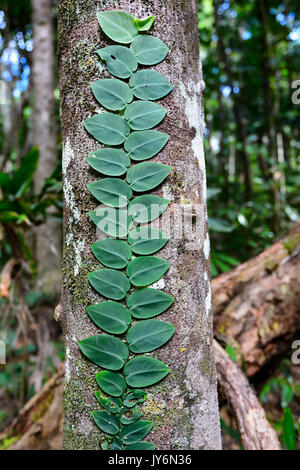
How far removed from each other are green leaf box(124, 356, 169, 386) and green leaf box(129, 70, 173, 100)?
49 cm

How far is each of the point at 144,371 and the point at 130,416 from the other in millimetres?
85

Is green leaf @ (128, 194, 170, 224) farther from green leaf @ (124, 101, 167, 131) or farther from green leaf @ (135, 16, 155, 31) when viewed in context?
green leaf @ (135, 16, 155, 31)

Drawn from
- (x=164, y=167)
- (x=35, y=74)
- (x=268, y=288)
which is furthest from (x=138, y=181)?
(x=35, y=74)

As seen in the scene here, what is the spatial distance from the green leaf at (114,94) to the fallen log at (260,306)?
1078 millimetres

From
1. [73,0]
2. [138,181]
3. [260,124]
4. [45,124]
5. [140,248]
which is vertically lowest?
[140,248]

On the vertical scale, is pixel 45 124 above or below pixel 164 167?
above

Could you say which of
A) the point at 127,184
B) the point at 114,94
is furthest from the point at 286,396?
the point at 114,94

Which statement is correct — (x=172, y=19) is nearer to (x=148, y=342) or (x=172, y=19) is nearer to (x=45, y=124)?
(x=148, y=342)

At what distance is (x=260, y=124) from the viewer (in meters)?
4.57

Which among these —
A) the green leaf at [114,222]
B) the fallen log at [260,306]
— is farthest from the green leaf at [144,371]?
the fallen log at [260,306]

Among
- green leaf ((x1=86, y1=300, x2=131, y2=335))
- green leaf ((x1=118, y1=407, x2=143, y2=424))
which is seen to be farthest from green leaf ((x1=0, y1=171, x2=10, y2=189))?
green leaf ((x1=118, y1=407, x2=143, y2=424))

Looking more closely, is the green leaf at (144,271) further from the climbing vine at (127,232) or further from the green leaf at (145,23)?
the green leaf at (145,23)

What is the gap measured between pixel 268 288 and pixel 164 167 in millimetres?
1141

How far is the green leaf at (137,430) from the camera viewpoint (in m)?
0.61
